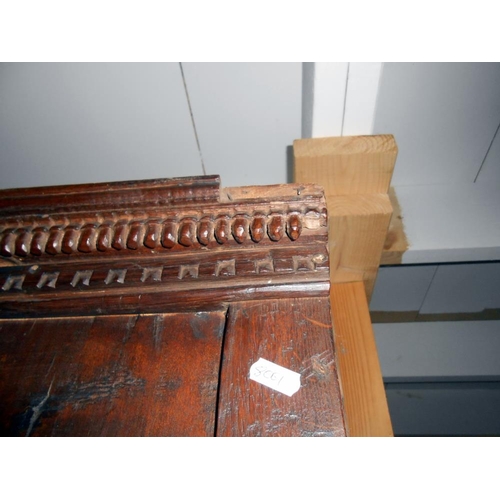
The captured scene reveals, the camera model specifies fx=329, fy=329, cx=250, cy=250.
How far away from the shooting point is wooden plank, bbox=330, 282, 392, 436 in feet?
1.98

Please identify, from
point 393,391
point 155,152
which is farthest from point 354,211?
point 393,391

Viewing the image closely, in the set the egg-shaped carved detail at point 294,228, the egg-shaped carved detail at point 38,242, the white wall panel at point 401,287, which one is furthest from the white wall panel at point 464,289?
the egg-shaped carved detail at point 38,242

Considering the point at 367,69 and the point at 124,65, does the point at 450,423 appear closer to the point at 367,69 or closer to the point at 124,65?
the point at 367,69

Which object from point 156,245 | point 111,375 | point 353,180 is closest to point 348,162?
point 353,180

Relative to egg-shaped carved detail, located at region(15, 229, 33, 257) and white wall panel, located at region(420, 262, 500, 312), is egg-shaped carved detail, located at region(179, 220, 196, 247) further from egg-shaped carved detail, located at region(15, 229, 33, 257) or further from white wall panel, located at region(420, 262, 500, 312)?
white wall panel, located at region(420, 262, 500, 312)

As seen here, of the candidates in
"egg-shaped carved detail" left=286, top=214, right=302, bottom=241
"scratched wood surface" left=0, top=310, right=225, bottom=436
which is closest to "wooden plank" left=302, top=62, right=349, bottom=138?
"egg-shaped carved detail" left=286, top=214, right=302, bottom=241

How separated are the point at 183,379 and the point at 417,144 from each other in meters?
0.76

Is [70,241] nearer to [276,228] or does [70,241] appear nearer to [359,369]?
[276,228]

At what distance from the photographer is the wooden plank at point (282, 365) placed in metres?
0.30

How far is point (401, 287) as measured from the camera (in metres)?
1.00

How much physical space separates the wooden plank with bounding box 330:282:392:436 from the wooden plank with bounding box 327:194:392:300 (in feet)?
0.22

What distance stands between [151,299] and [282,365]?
0.17 m

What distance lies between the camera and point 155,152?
0.89 m

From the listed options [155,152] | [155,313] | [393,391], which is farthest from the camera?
[393,391]
